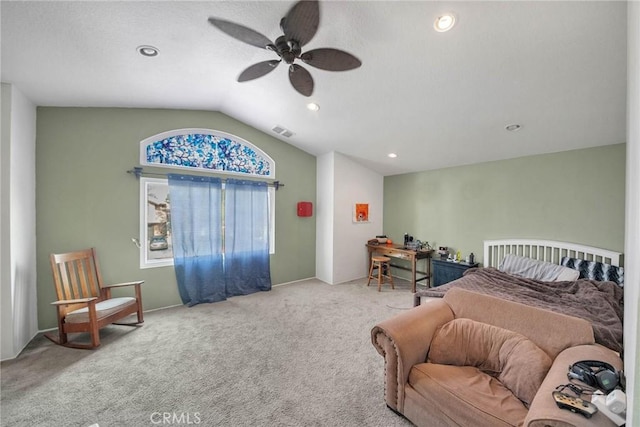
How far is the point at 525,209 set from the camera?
368 centimetres

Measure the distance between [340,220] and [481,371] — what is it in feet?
11.1

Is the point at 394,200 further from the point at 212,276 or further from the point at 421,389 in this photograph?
the point at 421,389

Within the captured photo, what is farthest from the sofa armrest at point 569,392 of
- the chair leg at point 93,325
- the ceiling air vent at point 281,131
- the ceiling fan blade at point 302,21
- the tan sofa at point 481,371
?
the ceiling air vent at point 281,131

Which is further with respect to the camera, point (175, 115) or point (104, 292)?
point (175, 115)

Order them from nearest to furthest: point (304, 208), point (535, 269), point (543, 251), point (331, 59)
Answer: point (331, 59)
point (535, 269)
point (543, 251)
point (304, 208)

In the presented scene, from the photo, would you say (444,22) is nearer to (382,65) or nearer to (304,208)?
(382,65)

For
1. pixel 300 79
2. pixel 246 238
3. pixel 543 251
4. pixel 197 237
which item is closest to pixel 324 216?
pixel 246 238

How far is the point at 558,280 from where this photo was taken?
2979mm

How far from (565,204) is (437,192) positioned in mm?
1747

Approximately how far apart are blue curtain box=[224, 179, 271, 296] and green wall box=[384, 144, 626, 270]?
9.37ft

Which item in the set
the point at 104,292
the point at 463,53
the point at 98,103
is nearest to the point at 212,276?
the point at 104,292

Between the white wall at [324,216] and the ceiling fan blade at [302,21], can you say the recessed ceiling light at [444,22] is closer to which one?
the ceiling fan blade at [302,21]

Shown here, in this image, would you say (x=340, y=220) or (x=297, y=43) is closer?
(x=297, y=43)

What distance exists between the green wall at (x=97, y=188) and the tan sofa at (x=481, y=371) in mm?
3390
